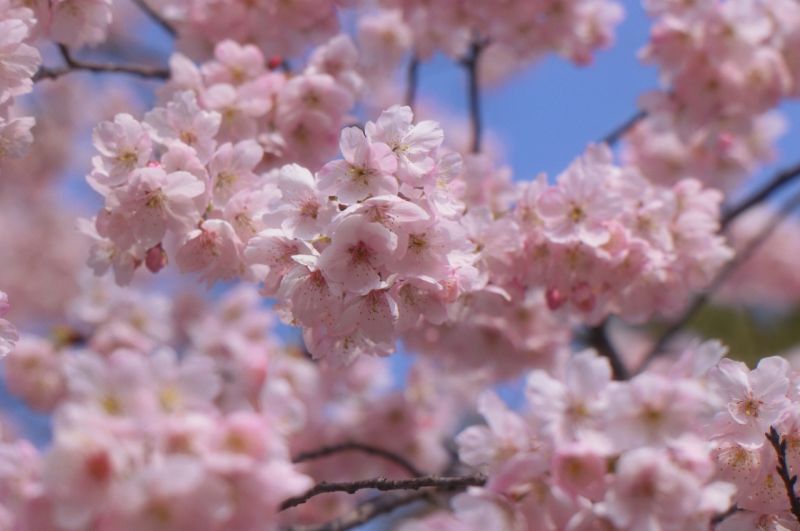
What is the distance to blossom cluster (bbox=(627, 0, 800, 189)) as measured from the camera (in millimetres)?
A: 3428

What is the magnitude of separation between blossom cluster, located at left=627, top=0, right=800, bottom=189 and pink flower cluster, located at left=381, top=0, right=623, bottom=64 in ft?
1.04

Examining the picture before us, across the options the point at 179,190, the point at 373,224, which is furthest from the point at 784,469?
the point at 179,190

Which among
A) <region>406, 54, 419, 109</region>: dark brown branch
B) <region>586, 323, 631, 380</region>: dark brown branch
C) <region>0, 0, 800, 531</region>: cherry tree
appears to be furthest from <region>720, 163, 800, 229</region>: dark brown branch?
<region>406, 54, 419, 109</region>: dark brown branch

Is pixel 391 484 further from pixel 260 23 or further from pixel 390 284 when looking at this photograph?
pixel 260 23

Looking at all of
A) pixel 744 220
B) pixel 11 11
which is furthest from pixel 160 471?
pixel 744 220

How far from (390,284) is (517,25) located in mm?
2027

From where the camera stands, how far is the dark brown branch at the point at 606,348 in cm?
376

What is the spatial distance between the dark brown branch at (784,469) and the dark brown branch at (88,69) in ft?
7.33

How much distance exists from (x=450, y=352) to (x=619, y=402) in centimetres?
186

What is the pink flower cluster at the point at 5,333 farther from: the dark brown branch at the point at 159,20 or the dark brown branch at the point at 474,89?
the dark brown branch at the point at 474,89

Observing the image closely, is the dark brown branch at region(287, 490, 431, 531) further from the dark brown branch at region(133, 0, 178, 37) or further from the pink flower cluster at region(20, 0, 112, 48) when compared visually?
the dark brown branch at region(133, 0, 178, 37)

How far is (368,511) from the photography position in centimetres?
294

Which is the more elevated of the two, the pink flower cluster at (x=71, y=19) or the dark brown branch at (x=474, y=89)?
the dark brown branch at (x=474, y=89)

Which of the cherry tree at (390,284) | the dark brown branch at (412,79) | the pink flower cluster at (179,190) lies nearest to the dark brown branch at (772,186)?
the cherry tree at (390,284)
